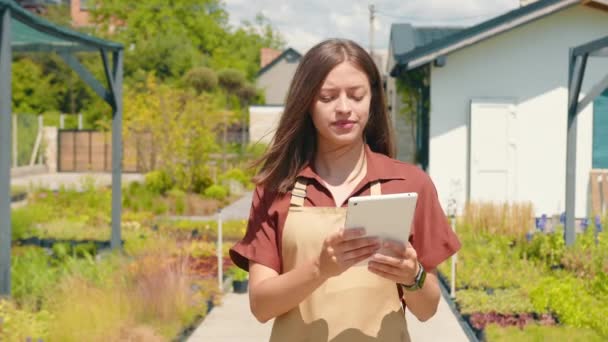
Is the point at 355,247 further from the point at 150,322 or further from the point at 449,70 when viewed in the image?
the point at 449,70

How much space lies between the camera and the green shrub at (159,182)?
1825cm

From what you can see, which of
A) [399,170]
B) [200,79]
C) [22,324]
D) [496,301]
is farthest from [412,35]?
[200,79]

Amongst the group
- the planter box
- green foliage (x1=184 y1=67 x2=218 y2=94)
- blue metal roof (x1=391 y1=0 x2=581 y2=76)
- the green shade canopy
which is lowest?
the planter box

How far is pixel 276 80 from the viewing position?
53688 mm

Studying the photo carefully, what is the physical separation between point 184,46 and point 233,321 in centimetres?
4285

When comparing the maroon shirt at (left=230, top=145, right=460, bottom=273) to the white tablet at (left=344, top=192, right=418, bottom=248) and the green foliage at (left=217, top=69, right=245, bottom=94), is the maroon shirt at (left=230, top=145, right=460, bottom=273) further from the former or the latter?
the green foliage at (left=217, top=69, right=245, bottom=94)

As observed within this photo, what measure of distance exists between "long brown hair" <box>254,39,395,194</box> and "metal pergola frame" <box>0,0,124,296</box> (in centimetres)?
534

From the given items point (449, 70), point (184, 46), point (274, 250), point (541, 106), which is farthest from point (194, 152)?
point (184, 46)

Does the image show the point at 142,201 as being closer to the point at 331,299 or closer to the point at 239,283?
the point at 239,283

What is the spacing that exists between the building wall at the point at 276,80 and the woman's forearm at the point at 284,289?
50787 mm

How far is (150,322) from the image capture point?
707cm

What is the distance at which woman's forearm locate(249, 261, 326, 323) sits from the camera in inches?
86.9

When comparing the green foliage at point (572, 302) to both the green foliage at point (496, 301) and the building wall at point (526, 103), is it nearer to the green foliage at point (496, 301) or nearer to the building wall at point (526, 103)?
the green foliage at point (496, 301)

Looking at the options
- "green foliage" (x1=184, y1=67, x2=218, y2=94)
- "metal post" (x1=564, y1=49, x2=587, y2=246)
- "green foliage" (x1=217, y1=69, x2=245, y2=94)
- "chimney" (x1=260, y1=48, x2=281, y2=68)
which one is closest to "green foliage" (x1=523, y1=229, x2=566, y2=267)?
"metal post" (x1=564, y1=49, x2=587, y2=246)
